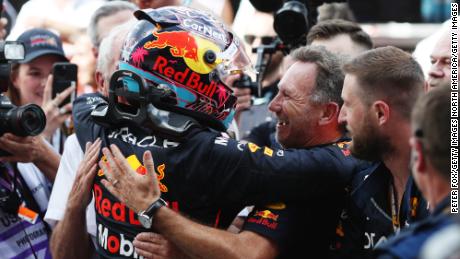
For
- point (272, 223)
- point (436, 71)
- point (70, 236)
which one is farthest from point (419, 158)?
point (70, 236)

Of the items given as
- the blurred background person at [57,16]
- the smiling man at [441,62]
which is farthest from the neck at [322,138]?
the blurred background person at [57,16]

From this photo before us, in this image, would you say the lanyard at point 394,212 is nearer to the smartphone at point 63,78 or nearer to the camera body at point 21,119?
the camera body at point 21,119

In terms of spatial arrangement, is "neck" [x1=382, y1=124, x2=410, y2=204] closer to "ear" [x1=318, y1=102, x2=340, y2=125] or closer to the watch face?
"ear" [x1=318, y1=102, x2=340, y2=125]

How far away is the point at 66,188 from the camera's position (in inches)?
160

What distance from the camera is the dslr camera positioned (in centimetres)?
393

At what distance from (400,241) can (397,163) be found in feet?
3.34

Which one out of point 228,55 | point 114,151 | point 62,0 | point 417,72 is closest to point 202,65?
point 228,55

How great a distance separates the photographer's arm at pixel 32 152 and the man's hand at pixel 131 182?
115 cm

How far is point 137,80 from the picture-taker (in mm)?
3242

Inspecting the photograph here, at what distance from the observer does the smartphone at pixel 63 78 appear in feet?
16.7

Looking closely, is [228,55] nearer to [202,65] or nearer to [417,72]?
[202,65]

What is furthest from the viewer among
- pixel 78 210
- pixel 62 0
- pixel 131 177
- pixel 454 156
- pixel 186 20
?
pixel 62 0

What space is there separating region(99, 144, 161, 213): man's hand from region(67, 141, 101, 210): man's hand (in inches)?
9.8

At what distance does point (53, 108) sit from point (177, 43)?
6.38 feet
